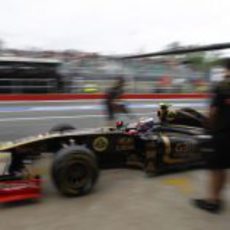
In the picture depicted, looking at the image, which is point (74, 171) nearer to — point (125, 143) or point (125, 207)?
point (125, 207)

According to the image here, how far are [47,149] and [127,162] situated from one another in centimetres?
118

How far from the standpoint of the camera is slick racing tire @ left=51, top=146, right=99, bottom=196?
15.7ft

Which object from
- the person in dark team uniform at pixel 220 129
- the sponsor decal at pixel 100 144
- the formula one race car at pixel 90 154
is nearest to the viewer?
the person in dark team uniform at pixel 220 129

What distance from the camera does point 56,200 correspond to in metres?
4.82

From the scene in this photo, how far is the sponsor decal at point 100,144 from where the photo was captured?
5545mm

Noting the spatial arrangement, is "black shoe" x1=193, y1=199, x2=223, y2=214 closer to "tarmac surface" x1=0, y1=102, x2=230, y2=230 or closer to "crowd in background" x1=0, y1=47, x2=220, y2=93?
"tarmac surface" x1=0, y1=102, x2=230, y2=230

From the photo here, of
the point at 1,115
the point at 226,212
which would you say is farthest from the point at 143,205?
the point at 1,115

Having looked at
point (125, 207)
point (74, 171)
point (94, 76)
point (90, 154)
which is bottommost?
point (125, 207)

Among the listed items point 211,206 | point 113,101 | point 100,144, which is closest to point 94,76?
point 113,101

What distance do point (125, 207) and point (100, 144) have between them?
3.93 ft

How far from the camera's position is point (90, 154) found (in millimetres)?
4980

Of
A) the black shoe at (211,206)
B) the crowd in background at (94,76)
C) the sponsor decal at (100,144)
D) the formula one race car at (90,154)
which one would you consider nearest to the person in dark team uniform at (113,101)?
the formula one race car at (90,154)

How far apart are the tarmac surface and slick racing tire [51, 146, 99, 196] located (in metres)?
0.12

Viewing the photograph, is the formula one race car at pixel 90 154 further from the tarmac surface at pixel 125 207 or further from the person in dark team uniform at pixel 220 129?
the person in dark team uniform at pixel 220 129
